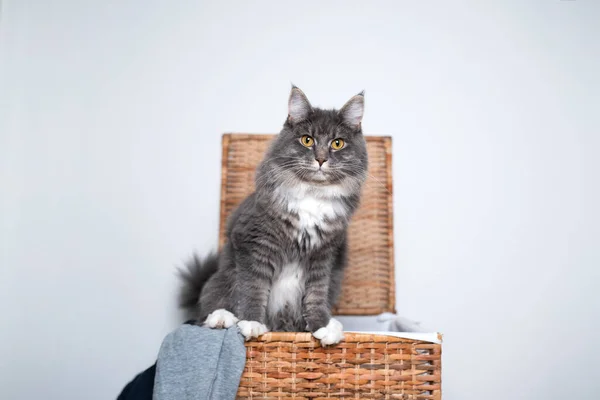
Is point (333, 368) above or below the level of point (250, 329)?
below

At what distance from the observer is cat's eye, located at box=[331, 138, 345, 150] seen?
157 cm

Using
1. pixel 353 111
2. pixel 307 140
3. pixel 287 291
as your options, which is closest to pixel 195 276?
pixel 287 291

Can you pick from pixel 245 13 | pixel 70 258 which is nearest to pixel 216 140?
pixel 245 13

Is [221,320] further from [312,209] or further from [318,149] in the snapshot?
[318,149]

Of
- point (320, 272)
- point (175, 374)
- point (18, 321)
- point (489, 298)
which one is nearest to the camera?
point (175, 374)

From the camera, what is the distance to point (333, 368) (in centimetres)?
132

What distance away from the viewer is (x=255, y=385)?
1318 millimetres

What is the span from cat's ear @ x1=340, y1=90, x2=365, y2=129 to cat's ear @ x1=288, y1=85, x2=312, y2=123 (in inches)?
4.8

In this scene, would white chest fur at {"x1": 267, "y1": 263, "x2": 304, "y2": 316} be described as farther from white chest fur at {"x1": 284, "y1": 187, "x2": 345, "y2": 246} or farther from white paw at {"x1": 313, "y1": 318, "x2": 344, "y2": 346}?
white paw at {"x1": 313, "y1": 318, "x2": 344, "y2": 346}

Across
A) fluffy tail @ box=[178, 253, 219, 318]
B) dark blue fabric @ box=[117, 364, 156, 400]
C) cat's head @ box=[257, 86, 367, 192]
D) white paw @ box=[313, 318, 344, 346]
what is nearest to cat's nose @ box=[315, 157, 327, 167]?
cat's head @ box=[257, 86, 367, 192]

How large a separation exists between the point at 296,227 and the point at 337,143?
0.32 metres

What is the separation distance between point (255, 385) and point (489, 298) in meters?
1.32

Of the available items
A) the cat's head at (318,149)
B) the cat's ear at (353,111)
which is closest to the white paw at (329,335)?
the cat's head at (318,149)

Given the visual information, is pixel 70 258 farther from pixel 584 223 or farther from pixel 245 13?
pixel 584 223
